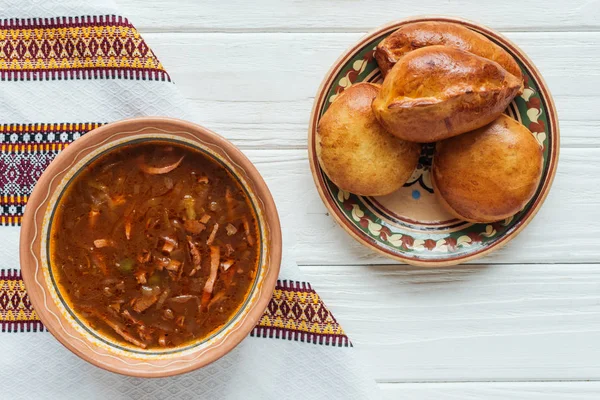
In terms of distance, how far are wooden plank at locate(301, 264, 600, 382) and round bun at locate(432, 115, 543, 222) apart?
11.8 inches

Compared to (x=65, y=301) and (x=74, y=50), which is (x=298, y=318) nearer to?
(x=65, y=301)

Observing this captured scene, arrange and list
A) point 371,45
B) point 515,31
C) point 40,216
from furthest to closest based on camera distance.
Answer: point 515,31 → point 371,45 → point 40,216

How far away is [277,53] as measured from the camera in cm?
192

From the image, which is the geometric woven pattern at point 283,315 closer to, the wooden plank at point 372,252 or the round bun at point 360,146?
the wooden plank at point 372,252

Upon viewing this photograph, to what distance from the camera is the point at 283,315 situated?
1.93 m

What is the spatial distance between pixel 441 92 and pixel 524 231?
0.60m

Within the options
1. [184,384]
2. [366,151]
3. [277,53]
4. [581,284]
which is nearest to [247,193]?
[366,151]

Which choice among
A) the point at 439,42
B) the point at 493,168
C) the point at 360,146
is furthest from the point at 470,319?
the point at 439,42

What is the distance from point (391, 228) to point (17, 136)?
43.9 inches

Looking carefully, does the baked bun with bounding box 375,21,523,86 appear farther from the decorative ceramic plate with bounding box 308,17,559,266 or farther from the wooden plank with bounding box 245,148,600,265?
the wooden plank with bounding box 245,148,600,265

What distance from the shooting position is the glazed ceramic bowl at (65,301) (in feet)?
5.39

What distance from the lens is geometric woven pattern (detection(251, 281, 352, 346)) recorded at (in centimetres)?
192

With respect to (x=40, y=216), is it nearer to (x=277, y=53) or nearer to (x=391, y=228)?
(x=277, y=53)

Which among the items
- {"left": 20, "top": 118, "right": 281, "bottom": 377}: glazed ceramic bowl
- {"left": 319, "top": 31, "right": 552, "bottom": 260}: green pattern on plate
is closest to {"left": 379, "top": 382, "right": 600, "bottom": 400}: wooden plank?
{"left": 319, "top": 31, "right": 552, "bottom": 260}: green pattern on plate
